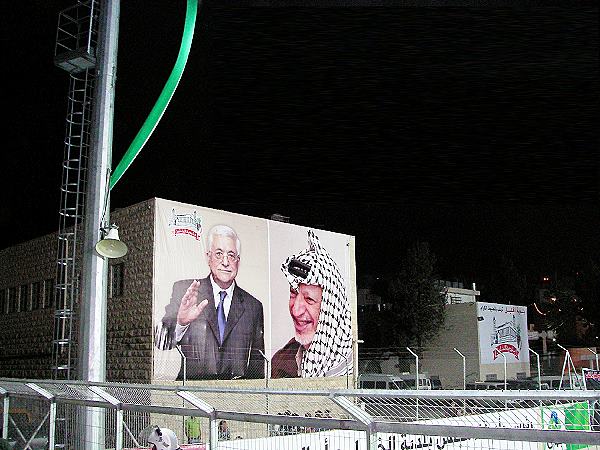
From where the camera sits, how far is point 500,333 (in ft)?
122

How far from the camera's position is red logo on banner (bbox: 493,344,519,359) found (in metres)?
36.5

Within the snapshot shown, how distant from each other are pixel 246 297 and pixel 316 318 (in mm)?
3623

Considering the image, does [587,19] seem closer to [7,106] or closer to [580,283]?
[7,106]

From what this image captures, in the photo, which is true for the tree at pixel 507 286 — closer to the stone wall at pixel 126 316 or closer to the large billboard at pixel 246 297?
the large billboard at pixel 246 297

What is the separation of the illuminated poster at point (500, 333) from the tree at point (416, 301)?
6.65m

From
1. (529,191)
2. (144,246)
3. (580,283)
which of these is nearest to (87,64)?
(144,246)

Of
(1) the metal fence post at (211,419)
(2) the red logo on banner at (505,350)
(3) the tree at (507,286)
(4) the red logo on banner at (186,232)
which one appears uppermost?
(3) the tree at (507,286)

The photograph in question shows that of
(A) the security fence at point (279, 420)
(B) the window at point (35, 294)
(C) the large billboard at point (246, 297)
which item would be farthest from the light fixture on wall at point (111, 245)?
(B) the window at point (35, 294)

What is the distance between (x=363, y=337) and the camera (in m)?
50.4

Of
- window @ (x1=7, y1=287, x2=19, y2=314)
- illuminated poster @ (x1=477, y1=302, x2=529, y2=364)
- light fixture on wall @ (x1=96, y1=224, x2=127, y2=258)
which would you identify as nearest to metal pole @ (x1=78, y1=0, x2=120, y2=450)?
light fixture on wall @ (x1=96, y1=224, x2=127, y2=258)

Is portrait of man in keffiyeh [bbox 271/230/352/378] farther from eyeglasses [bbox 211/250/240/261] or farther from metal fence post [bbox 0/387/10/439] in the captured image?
→ metal fence post [bbox 0/387/10/439]

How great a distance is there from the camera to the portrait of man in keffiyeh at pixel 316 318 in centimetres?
2331

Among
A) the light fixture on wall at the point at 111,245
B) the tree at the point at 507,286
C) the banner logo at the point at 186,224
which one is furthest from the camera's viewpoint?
the tree at the point at 507,286

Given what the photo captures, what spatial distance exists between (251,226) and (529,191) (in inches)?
328
